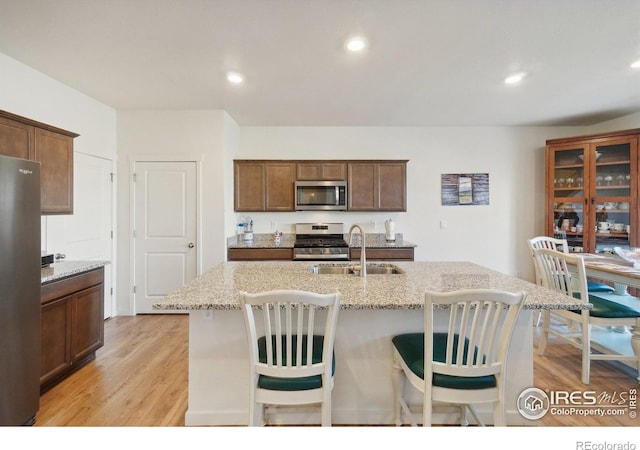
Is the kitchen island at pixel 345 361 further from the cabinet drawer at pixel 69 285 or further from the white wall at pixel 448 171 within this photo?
the white wall at pixel 448 171

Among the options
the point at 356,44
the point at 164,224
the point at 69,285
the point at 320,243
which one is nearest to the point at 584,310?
the point at 356,44

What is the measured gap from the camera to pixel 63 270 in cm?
239

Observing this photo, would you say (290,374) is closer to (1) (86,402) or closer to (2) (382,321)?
(2) (382,321)

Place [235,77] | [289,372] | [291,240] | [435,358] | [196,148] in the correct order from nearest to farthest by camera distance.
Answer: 1. [289,372]
2. [435,358]
3. [235,77]
4. [196,148]
5. [291,240]

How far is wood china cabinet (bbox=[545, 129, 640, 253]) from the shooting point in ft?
12.1

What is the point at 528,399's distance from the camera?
6.12 ft

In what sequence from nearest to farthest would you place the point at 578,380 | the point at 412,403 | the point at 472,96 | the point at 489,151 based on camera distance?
the point at 412,403
the point at 578,380
the point at 472,96
the point at 489,151

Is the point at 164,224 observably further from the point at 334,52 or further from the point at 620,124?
the point at 620,124

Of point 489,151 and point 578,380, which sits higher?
point 489,151

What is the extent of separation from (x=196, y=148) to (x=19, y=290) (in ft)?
8.19

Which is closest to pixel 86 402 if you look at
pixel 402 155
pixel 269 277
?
pixel 269 277

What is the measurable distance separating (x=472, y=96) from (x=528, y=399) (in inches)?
118

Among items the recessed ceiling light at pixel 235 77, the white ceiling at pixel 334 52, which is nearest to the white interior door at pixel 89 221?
the white ceiling at pixel 334 52
